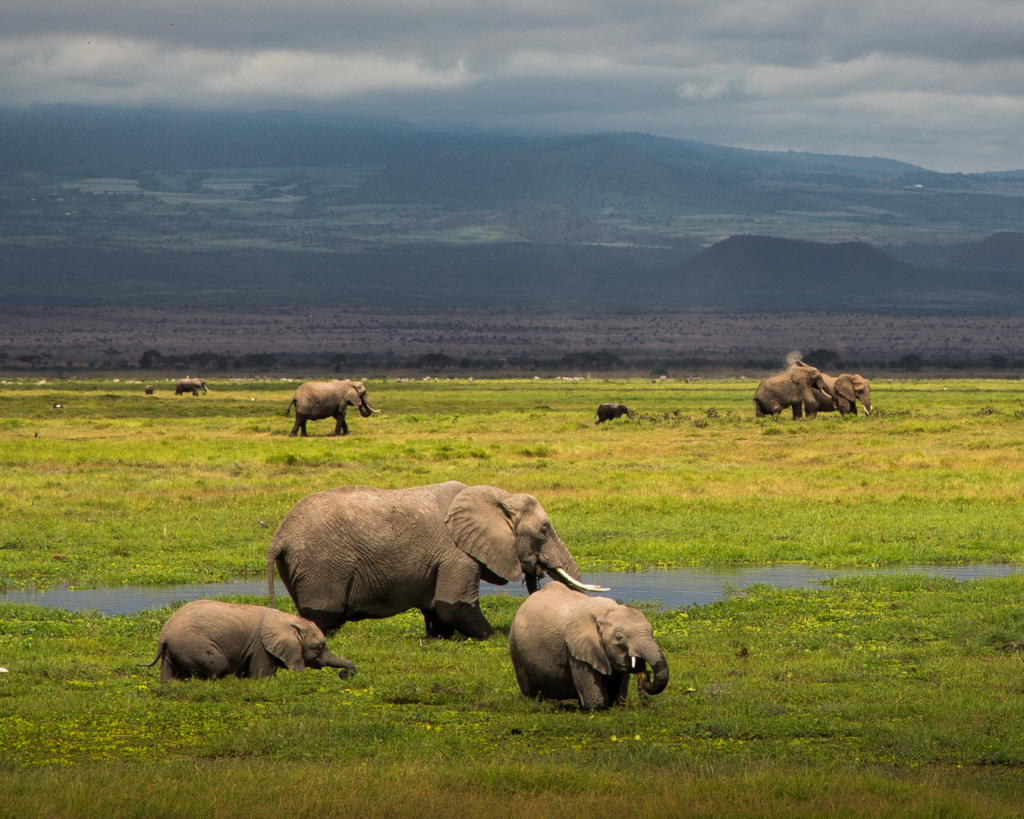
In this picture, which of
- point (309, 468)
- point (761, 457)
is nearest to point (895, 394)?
point (761, 457)

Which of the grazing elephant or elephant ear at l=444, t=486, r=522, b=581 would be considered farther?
the grazing elephant

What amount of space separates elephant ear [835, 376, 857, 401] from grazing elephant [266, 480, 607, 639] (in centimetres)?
4009

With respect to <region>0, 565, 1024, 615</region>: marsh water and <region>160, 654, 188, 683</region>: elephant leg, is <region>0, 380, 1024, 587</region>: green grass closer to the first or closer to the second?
<region>0, 565, 1024, 615</region>: marsh water

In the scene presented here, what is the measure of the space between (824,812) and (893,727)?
2.62 metres

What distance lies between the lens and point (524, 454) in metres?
39.5

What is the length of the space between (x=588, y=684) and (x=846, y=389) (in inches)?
1707

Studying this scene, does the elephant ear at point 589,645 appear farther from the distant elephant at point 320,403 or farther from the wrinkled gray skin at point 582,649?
the distant elephant at point 320,403

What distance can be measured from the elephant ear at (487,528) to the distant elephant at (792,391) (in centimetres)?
3922

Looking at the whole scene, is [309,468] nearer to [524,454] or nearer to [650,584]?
[524,454]

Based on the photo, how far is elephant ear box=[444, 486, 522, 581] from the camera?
15.0 meters

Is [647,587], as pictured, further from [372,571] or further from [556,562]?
[372,571]

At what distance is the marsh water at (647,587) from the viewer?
61.7 feet

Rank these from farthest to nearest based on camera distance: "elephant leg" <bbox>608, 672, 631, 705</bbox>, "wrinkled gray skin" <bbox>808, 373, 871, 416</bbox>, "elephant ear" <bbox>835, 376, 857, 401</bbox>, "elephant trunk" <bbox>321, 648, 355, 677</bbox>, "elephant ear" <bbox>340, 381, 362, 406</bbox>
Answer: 1. "elephant ear" <bbox>835, 376, 857, 401</bbox>
2. "wrinkled gray skin" <bbox>808, 373, 871, 416</bbox>
3. "elephant ear" <bbox>340, 381, 362, 406</bbox>
4. "elephant trunk" <bbox>321, 648, 355, 677</bbox>
5. "elephant leg" <bbox>608, 672, 631, 705</bbox>

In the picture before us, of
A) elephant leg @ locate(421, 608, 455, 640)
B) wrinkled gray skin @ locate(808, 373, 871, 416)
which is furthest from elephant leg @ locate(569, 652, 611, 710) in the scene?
wrinkled gray skin @ locate(808, 373, 871, 416)
